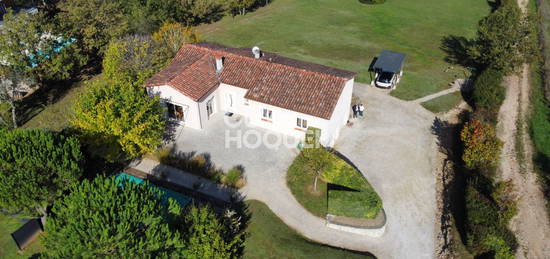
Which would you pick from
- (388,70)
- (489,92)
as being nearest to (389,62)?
(388,70)

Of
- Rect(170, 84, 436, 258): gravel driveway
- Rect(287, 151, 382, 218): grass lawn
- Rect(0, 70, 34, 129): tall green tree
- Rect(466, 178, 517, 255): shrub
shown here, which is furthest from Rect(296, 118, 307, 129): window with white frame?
Result: Rect(0, 70, 34, 129): tall green tree

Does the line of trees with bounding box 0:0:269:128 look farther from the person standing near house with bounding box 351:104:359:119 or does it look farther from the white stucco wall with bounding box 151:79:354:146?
the person standing near house with bounding box 351:104:359:119

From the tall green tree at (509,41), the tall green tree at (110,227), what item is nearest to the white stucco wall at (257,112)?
the tall green tree at (110,227)

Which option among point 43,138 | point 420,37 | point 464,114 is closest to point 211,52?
point 43,138

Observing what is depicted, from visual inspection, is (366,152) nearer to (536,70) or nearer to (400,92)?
(400,92)

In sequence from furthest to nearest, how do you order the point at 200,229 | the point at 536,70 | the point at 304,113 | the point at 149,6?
the point at 149,6 → the point at 536,70 → the point at 304,113 → the point at 200,229

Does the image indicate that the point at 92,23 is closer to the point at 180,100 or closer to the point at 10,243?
the point at 180,100
